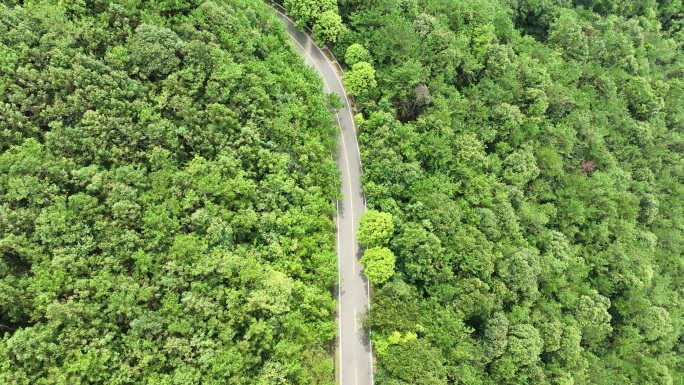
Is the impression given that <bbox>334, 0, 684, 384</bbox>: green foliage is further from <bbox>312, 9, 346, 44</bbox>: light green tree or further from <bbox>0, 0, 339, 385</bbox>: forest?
<bbox>0, 0, 339, 385</bbox>: forest

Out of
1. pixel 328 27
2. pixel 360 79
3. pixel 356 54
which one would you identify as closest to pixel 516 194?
pixel 360 79

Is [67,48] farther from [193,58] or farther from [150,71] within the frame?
[193,58]

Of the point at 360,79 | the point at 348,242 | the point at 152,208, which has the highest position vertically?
the point at 360,79

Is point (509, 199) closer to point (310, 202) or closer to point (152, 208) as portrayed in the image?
point (310, 202)

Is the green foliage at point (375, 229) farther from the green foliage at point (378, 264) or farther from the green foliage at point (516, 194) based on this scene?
the green foliage at point (516, 194)

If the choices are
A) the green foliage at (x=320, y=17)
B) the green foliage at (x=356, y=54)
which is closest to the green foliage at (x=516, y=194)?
the green foliage at (x=356, y=54)
